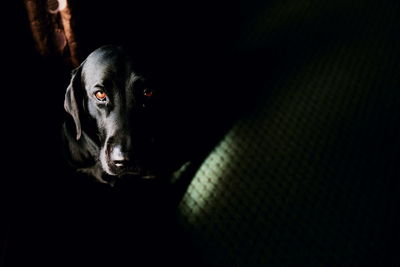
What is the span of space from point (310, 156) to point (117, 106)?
3.03ft

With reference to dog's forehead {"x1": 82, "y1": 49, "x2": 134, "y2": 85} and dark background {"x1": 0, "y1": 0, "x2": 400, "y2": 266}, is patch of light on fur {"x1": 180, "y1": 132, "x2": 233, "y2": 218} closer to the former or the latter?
dark background {"x1": 0, "y1": 0, "x2": 400, "y2": 266}

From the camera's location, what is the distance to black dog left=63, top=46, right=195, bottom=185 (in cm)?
86

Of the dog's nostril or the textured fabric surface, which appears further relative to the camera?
the textured fabric surface

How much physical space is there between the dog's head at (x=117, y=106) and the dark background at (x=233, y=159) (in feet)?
0.46

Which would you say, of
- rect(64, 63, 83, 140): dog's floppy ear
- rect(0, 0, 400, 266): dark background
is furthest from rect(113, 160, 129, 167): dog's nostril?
rect(0, 0, 400, 266): dark background

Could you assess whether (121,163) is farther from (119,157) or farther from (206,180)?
(206,180)

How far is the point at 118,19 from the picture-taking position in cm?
124

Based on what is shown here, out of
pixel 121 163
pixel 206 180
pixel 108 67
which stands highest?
pixel 108 67

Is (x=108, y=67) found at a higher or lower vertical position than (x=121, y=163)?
higher

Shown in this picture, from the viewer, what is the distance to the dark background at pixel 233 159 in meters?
1.08

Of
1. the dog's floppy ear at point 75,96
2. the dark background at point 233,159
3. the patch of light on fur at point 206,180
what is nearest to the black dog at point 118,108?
the dog's floppy ear at point 75,96

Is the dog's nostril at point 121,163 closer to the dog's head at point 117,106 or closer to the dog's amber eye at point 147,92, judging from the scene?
the dog's head at point 117,106

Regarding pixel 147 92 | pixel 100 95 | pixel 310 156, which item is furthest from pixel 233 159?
pixel 100 95

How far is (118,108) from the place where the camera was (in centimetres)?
88
